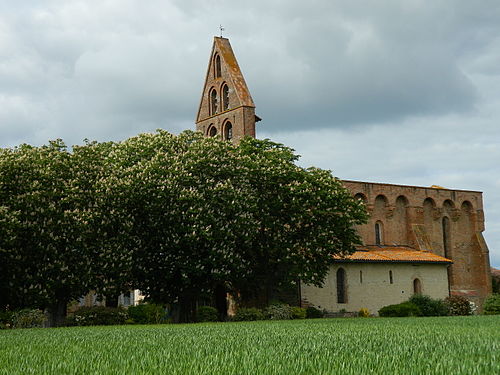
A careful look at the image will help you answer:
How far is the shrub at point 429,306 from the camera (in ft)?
148

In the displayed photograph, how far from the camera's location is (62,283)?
27.0 metres

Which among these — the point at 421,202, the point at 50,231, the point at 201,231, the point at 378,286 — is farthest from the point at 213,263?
the point at 421,202

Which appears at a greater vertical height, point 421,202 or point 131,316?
point 421,202

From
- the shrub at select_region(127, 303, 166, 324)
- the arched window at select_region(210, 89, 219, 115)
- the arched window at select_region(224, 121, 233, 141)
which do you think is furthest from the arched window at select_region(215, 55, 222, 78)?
the shrub at select_region(127, 303, 166, 324)

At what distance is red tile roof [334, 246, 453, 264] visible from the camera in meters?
46.8

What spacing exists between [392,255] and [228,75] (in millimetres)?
20837

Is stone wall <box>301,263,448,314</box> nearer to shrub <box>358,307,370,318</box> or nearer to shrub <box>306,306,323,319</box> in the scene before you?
shrub <box>358,307,370,318</box>

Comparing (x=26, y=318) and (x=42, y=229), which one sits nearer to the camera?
(x=26, y=318)

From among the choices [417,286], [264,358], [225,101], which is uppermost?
[225,101]

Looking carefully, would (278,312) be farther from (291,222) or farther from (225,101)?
(225,101)

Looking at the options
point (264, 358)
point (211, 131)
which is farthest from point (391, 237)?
point (264, 358)

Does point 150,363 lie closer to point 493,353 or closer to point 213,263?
point 493,353

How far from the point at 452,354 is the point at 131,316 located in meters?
26.4

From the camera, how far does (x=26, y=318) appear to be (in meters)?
26.3
